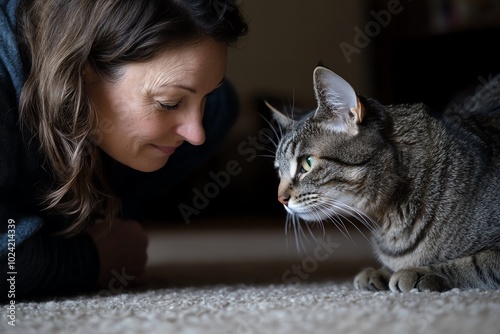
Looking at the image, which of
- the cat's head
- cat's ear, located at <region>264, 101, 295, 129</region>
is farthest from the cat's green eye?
cat's ear, located at <region>264, 101, 295, 129</region>

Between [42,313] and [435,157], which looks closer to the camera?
[42,313]

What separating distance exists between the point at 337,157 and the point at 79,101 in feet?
1.69

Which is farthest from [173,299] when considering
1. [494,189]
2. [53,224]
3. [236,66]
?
[236,66]

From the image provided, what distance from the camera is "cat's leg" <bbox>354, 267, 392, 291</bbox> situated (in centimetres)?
110

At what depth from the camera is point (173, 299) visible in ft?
3.33

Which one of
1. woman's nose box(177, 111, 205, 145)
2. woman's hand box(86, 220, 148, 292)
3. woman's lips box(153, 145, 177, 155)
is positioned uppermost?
woman's nose box(177, 111, 205, 145)

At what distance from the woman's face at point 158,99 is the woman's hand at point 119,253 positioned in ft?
0.76

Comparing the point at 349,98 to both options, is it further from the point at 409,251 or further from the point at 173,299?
the point at 173,299

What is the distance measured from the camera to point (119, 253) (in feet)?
4.43

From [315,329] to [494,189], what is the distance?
553 mm

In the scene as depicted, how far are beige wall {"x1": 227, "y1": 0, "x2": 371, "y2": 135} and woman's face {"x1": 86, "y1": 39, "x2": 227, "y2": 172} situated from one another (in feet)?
8.36

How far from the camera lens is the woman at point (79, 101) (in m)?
1.09

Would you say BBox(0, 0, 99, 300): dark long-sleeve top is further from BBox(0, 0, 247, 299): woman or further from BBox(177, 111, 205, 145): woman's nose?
BBox(177, 111, 205, 145): woman's nose

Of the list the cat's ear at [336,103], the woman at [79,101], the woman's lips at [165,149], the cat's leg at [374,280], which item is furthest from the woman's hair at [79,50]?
the cat's leg at [374,280]
